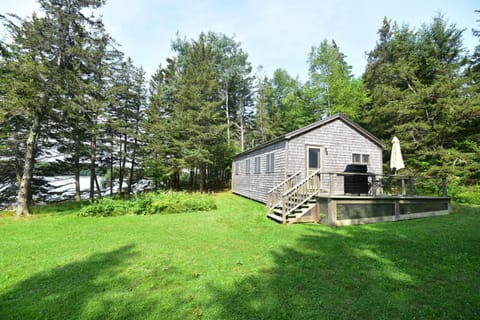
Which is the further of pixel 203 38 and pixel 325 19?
pixel 203 38

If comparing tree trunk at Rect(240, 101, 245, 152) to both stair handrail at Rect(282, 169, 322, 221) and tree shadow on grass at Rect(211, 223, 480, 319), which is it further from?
tree shadow on grass at Rect(211, 223, 480, 319)

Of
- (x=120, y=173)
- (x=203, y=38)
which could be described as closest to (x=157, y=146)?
(x=120, y=173)

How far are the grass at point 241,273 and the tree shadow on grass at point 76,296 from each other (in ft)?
0.05

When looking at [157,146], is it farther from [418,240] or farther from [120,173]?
[418,240]

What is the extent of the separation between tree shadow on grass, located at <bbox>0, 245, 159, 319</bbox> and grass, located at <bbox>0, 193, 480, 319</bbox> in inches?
0.6

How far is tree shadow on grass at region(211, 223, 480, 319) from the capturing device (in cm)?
256

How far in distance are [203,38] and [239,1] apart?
45.1ft

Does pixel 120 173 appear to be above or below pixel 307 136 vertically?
below

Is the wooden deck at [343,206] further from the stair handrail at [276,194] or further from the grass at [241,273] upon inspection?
the grass at [241,273]

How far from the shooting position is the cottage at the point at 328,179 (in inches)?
294

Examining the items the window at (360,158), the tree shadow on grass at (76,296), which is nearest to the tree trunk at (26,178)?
the tree shadow on grass at (76,296)

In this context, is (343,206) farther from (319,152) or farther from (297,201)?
(319,152)

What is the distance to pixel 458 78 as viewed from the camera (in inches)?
592

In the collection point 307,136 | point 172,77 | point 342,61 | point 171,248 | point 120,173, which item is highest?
point 342,61
